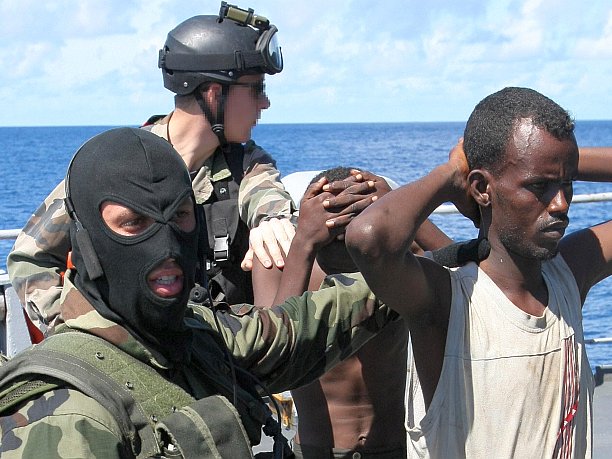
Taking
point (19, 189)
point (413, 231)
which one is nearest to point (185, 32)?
point (413, 231)

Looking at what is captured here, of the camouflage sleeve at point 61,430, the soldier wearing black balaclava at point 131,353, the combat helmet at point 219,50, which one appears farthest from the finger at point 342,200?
the camouflage sleeve at point 61,430

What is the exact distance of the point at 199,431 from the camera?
2.22m

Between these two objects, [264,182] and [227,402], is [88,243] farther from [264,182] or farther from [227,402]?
[264,182]

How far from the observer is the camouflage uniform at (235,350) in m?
2.05

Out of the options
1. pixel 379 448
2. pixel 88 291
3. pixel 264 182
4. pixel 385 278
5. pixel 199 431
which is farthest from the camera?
pixel 264 182

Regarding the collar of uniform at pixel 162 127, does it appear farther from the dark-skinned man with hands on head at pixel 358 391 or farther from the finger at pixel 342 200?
the finger at pixel 342 200

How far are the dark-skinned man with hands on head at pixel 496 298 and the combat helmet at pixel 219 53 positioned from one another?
124 cm

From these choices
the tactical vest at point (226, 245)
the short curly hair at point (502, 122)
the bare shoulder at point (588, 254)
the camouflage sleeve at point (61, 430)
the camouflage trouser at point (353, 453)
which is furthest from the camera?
the tactical vest at point (226, 245)

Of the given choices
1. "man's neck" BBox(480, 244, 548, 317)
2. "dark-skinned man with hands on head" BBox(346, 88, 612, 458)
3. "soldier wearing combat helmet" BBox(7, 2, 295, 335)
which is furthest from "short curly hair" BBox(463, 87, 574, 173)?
"soldier wearing combat helmet" BBox(7, 2, 295, 335)

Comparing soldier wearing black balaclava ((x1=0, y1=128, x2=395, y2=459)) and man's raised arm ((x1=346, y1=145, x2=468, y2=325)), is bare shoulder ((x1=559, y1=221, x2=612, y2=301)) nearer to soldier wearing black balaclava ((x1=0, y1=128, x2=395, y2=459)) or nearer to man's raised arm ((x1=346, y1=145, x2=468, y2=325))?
man's raised arm ((x1=346, y1=145, x2=468, y2=325))

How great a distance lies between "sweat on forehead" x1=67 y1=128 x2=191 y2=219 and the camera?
7.69ft

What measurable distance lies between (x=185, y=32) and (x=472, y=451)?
79.2 inches

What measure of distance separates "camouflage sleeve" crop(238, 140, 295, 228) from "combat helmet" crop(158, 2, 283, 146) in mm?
156

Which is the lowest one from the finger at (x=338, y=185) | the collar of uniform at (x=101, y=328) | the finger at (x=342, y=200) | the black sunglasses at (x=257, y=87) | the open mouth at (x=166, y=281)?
the collar of uniform at (x=101, y=328)
